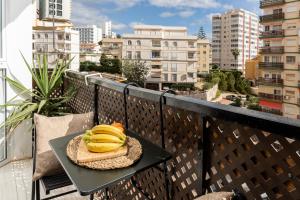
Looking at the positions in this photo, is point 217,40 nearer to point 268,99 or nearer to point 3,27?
point 268,99

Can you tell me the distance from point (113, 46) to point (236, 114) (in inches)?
1490

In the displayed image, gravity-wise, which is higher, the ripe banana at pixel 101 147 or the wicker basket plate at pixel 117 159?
the ripe banana at pixel 101 147

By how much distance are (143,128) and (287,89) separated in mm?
27734

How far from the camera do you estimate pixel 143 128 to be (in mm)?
1671

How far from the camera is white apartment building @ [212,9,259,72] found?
226 feet

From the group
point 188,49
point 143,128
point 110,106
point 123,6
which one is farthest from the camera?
point 123,6

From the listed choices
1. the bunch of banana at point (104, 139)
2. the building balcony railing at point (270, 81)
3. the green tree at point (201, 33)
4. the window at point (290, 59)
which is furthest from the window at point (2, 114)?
the green tree at point (201, 33)

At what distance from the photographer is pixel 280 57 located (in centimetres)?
2661

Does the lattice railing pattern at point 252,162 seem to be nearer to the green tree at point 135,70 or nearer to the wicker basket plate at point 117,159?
the wicker basket plate at point 117,159

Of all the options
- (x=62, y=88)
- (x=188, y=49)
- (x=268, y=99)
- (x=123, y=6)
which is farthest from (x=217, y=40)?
(x=62, y=88)

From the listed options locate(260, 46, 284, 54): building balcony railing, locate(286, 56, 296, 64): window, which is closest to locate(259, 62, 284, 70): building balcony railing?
locate(286, 56, 296, 64): window

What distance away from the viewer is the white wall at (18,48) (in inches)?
109

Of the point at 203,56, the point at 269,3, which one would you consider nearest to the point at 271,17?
Result: the point at 269,3

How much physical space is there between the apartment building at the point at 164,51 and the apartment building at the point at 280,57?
9.02 m
